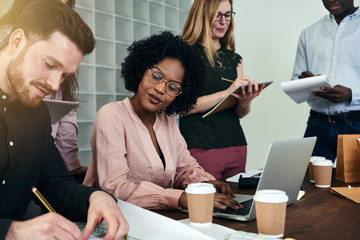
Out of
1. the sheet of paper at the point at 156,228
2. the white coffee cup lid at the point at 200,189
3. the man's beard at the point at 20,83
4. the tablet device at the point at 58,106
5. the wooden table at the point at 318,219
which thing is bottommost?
the wooden table at the point at 318,219

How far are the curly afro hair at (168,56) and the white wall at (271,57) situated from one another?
247cm

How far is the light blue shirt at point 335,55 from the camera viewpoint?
2.31 m

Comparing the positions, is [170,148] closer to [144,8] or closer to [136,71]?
[136,71]

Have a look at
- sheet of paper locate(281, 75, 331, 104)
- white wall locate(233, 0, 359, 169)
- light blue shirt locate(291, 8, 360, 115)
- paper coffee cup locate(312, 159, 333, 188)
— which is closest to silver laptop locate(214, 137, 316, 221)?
paper coffee cup locate(312, 159, 333, 188)

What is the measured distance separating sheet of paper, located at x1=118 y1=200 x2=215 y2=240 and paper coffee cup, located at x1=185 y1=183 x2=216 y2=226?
3.6 inches

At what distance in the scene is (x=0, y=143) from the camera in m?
1.09

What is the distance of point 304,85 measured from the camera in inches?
82.4

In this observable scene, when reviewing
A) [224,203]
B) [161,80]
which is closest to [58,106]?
[161,80]

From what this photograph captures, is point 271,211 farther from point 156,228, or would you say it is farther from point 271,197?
point 156,228

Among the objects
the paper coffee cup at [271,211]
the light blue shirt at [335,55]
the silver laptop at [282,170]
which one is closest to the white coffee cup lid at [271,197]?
the paper coffee cup at [271,211]

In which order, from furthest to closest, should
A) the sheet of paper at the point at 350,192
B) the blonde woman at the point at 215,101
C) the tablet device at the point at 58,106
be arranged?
the blonde woman at the point at 215,101 < the tablet device at the point at 58,106 < the sheet of paper at the point at 350,192

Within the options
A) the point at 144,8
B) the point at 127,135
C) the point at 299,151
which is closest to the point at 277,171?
the point at 299,151

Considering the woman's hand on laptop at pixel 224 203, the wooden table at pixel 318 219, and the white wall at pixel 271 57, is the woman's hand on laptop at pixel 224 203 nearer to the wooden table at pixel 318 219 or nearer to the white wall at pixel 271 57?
the wooden table at pixel 318 219

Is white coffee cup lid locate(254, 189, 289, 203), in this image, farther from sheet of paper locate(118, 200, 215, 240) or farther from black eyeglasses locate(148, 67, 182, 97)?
black eyeglasses locate(148, 67, 182, 97)
